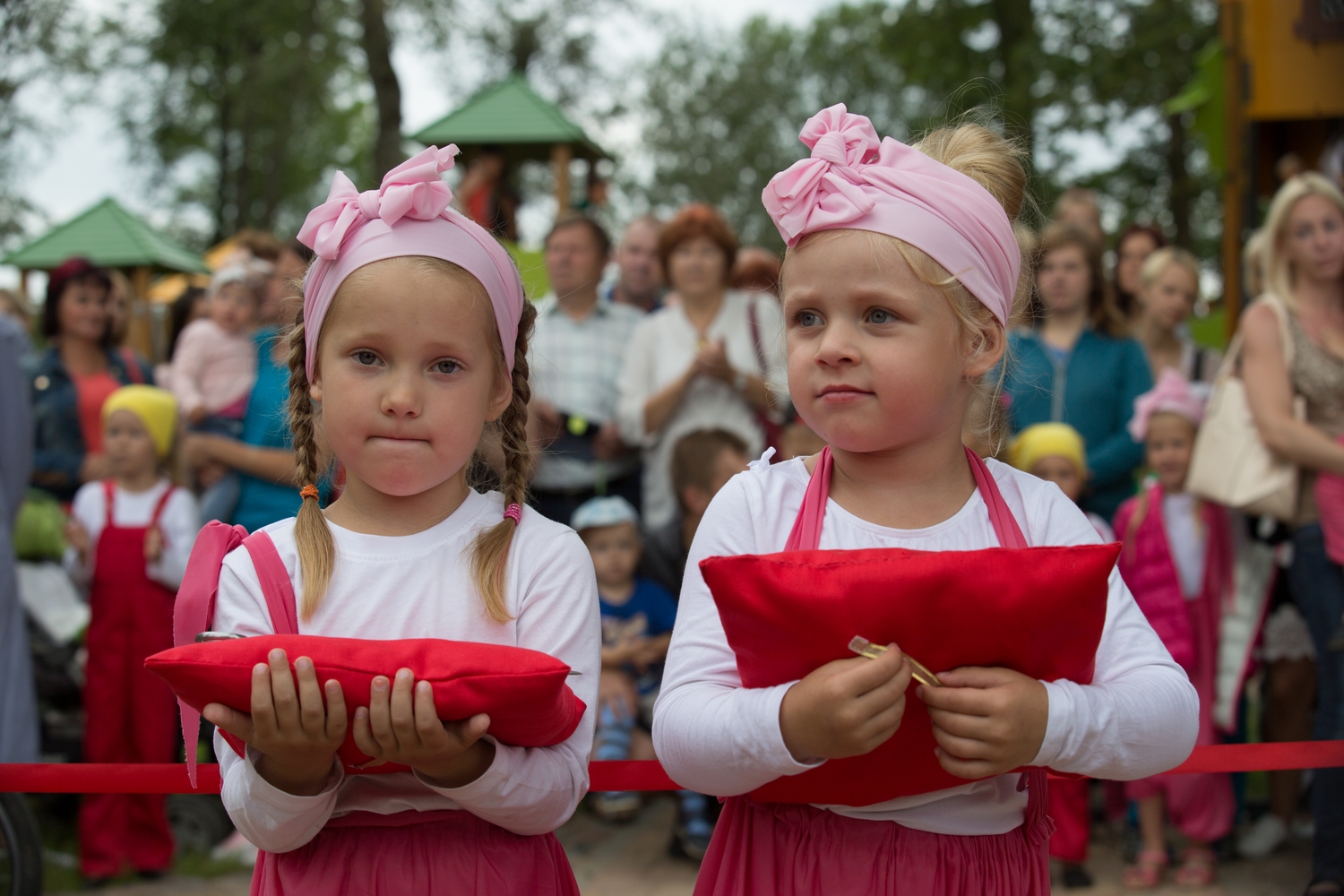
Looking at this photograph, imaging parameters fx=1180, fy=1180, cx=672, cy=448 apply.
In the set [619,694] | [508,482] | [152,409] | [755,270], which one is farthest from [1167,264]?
[152,409]

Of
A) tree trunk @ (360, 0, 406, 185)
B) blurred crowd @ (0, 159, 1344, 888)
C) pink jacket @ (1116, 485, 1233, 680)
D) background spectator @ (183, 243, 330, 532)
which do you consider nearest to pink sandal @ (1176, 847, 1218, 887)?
blurred crowd @ (0, 159, 1344, 888)

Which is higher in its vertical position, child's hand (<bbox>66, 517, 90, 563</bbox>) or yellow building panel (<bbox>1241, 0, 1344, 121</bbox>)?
yellow building panel (<bbox>1241, 0, 1344, 121</bbox>)

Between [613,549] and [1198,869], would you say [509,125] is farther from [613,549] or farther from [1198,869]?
[1198,869]

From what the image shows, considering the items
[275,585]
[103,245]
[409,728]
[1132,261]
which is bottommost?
[409,728]

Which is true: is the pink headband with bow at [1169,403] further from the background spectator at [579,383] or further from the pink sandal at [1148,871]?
the background spectator at [579,383]

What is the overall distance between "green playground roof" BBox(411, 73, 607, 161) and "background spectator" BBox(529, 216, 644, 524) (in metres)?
2.57

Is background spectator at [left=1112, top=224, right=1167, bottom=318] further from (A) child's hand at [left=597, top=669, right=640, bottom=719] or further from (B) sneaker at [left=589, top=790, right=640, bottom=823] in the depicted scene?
(B) sneaker at [left=589, top=790, right=640, bottom=823]

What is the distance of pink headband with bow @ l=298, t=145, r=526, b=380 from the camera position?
1747mm

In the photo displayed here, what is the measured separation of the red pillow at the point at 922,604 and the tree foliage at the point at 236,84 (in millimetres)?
16989

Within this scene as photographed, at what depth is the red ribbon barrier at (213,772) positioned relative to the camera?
2186mm

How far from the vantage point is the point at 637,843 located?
466 cm

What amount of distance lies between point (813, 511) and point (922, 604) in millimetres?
363

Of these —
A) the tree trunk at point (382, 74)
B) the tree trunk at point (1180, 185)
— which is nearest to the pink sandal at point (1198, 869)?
the tree trunk at point (382, 74)

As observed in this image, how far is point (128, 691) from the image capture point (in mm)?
4527
